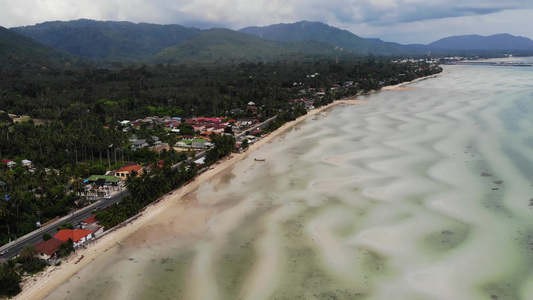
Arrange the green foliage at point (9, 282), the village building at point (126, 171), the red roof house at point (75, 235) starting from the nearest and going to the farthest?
the green foliage at point (9, 282)
the red roof house at point (75, 235)
the village building at point (126, 171)

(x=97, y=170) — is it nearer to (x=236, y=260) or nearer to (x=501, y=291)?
(x=236, y=260)

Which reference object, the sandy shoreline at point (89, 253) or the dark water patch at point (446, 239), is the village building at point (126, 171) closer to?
the sandy shoreline at point (89, 253)

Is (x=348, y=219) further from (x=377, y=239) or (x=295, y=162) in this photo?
(x=295, y=162)

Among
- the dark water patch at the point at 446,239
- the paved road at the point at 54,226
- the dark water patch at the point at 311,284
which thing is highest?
the paved road at the point at 54,226

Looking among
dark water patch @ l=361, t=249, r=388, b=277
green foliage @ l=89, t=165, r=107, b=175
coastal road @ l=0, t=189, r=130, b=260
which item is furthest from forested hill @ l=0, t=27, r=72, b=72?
dark water patch @ l=361, t=249, r=388, b=277

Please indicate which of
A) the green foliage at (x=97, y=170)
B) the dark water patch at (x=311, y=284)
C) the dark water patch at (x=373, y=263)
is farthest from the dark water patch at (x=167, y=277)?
the green foliage at (x=97, y=170)
